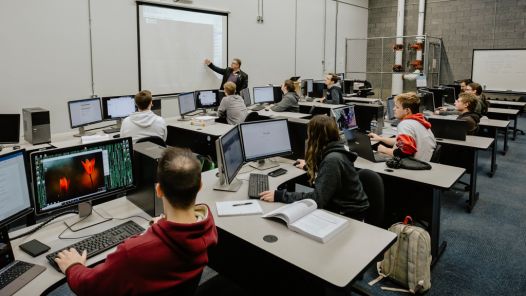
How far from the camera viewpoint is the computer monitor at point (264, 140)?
116 inches

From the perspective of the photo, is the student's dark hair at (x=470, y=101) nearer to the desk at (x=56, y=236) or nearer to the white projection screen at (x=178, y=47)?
the white projection screen at (x=178, y=47)

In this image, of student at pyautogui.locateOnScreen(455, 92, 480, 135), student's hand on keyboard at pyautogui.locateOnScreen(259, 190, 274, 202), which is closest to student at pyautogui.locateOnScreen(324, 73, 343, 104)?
student at pyautogui.locateOnScreen(455, 92, 480, 135)

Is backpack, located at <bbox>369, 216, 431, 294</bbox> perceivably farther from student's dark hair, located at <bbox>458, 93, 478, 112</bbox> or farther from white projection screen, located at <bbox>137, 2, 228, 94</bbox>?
white projection screen, located at <bbox>137, 2, 228, 94</bbox>

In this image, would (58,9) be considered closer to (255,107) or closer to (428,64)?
(255,107)

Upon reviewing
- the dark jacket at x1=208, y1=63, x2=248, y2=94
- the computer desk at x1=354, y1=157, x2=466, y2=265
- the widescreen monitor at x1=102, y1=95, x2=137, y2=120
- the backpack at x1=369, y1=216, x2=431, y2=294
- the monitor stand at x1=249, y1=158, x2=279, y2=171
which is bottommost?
the backpack at x1=369, y1=216, x2=431, y2=294

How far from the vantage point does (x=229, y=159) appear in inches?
103

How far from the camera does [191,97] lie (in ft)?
19.5

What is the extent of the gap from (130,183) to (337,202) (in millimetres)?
1243

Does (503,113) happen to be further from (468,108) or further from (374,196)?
(374,196)

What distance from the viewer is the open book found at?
1.89 metres

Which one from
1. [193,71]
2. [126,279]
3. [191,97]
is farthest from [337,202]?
[193,71]

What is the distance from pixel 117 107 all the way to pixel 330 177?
3472 mm

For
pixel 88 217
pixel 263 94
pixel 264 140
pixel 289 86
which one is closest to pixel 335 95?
pixel 289 86

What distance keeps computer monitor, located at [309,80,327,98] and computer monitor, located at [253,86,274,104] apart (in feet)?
5.11
